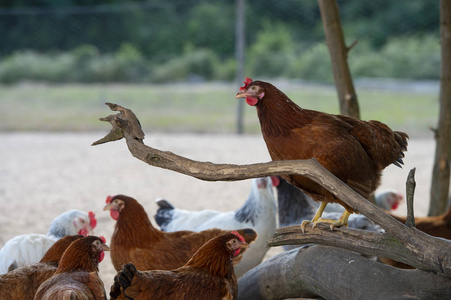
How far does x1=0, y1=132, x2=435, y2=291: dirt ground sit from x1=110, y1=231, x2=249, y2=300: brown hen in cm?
139

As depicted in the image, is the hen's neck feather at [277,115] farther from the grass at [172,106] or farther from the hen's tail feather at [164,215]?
the grass at [172,106]

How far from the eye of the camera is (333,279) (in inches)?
94.2

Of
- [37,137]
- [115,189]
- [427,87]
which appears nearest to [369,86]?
[427,87]

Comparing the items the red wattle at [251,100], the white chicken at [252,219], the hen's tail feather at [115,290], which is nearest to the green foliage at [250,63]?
the white chicken at [252,219]

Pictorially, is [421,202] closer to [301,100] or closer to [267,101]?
[267,101]

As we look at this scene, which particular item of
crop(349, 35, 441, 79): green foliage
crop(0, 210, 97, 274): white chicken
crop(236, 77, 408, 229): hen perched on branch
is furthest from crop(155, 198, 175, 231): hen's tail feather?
crop(349, 35, 441, 79): green foliage

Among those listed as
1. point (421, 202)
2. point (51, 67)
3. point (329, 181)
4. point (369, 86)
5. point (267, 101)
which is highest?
point (51, 67)

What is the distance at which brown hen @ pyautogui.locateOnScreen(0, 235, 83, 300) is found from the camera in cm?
257

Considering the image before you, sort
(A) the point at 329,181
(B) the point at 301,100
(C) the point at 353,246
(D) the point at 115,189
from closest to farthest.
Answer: (A) the point at 329,181 < (C) the point at 353,246 < (D) the point at 115,189 < (B) the point at 301,100

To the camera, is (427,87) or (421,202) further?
(427,87)

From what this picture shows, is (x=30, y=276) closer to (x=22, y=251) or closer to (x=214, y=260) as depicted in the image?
(x=22, y=251)

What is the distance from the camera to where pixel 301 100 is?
13109 mm

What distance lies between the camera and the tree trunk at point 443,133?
3.93 m

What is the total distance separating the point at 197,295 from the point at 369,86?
1270 centimetres
